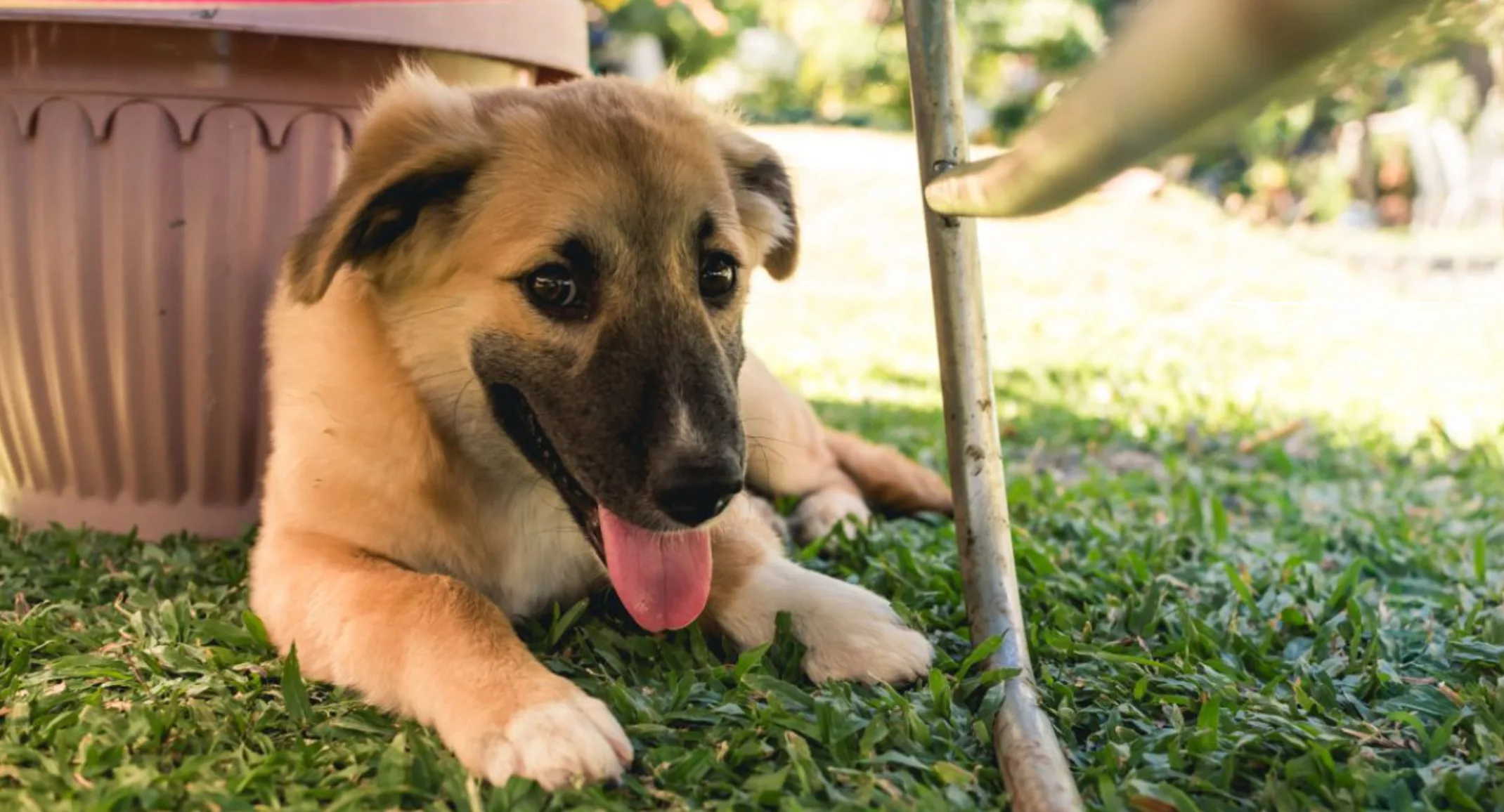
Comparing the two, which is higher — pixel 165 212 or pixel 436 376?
pixel 165 212

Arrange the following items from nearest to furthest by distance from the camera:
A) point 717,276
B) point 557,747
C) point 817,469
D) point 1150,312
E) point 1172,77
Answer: point 1172,77 → point 557,747 → point 717,276 → point 817,469 → point 1150,312

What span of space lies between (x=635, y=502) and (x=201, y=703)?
78 centimetres

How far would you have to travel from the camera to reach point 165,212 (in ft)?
9.86

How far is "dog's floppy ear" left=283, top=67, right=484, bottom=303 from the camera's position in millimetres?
2268

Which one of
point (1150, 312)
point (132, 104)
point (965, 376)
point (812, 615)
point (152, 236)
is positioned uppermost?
Result: point (132, 104)

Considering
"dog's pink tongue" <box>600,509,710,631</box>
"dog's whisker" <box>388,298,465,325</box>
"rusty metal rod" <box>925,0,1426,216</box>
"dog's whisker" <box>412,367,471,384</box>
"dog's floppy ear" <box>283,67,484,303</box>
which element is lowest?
"dog's pink tongue" <box>600,509,710,631</box>

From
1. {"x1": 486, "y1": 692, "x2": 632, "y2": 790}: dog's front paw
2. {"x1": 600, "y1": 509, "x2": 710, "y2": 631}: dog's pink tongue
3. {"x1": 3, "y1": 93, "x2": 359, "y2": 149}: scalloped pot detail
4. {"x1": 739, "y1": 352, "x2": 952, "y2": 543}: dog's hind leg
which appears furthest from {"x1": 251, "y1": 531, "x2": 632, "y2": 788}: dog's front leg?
{"x1": 739, "y1": 352, "x2": 952, "y2": 543}: dog's hind leg

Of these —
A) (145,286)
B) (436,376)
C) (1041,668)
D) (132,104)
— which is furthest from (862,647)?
(132,104)

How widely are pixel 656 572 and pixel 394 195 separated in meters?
0.88

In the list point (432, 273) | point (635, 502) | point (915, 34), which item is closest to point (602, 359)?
point (635, 502)

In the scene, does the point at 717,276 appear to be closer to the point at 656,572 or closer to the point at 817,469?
the point at 656,572

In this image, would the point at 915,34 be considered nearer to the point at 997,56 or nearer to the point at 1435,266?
the point at 1435,266

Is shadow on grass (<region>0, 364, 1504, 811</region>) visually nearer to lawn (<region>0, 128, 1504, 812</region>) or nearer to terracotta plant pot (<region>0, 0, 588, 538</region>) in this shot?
lawn (<region>0, 128, 1504, 812</region>)

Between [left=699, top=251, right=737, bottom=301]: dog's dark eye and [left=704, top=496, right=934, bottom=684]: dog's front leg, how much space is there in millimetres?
447
